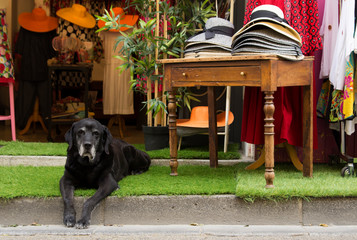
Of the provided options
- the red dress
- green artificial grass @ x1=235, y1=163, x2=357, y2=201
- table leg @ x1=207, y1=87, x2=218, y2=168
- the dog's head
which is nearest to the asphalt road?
green artificial grass @ x1=235, y1=163, x2=357, y2=201

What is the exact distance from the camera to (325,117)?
171 inches

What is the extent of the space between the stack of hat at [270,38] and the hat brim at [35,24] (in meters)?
4.72

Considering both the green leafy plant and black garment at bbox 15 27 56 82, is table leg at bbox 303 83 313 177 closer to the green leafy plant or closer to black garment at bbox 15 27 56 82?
the green leafy plant

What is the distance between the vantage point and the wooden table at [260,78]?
3.39 meters

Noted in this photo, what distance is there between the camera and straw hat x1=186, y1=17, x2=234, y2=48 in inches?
150

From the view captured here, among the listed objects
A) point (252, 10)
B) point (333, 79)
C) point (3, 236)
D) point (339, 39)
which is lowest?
point (3, 236)

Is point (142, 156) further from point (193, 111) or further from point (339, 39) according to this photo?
point (339, 39)

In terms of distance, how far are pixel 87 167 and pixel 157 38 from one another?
6.21 ft

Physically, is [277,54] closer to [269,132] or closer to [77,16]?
[269,132]

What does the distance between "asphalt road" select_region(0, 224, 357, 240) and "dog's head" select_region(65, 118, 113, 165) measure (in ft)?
1.74

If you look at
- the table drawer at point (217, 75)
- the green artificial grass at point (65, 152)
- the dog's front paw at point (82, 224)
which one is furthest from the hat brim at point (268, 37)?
the dog's front paw at point (82, 224)

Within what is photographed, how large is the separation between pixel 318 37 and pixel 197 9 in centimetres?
146

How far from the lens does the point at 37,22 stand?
7.55 metres

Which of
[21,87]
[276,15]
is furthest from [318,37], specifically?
[21,87]
